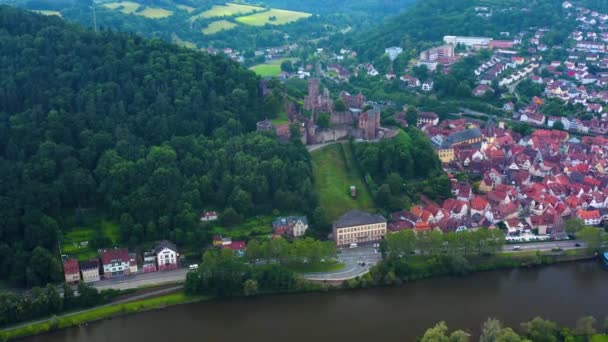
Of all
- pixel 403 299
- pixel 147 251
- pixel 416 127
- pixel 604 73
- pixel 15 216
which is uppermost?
pixel 604 73

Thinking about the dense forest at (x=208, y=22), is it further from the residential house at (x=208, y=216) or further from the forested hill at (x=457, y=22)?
the residential house at (x=208, y=216)

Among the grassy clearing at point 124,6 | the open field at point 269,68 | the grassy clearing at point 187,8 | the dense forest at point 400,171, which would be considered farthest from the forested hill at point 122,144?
the grassy clearing at point 187,8

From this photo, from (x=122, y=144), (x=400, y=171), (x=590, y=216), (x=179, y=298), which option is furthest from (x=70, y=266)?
(x=590, y=216)

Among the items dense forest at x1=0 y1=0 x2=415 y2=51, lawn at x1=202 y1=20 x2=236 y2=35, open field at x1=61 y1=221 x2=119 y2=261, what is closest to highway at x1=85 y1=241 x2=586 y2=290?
open field at x1=61 y1=221 x2=119 y2=261

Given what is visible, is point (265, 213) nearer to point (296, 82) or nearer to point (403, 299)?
point (403, 299)

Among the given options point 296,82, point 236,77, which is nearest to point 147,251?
point 236,77
